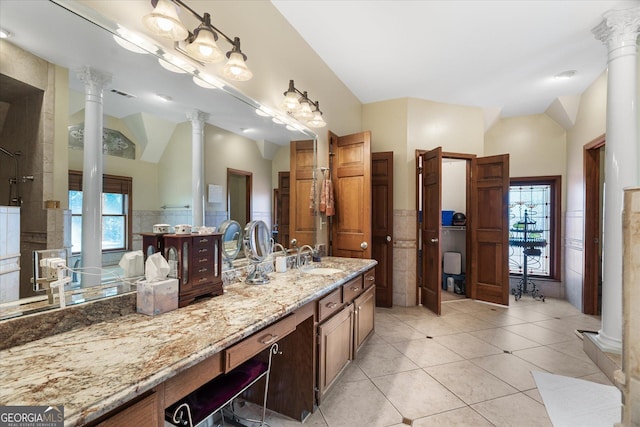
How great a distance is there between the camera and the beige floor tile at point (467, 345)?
277 cm

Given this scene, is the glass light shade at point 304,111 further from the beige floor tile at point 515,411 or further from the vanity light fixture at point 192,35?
the beige floor tile at point 515,411

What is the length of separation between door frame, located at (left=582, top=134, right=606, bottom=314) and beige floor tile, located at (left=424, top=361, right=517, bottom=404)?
2616mm

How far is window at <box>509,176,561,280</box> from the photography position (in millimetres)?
4746

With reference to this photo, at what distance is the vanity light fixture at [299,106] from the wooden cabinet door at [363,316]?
167cm

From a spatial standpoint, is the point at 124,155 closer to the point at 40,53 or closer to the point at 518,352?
the point at 40,53

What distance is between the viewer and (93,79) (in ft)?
3.97

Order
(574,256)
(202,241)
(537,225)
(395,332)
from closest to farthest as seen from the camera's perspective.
Result: 1. (202,241)
2. (395,332)
3. (574,256)
4. (537,225)

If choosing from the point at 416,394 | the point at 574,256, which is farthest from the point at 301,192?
the point at 574,256

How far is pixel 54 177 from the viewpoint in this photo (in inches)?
43.1

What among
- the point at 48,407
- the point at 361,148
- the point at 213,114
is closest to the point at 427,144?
the point at 361,148

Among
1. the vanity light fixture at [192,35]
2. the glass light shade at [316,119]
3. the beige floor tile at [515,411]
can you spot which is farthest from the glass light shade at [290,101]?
the beige floor tile at [515,411]

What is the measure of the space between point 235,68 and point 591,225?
4.69 metres

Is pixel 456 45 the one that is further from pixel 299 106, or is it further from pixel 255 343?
pixel 255 343

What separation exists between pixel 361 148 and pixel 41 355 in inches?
124
